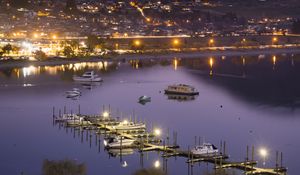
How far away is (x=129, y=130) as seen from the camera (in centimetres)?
1914

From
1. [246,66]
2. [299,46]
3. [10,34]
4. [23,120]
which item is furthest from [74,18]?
[23,120]

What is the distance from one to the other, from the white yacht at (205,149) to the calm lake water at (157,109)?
430 mm

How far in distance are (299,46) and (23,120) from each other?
33035 millimetres

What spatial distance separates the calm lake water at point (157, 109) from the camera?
16984mm

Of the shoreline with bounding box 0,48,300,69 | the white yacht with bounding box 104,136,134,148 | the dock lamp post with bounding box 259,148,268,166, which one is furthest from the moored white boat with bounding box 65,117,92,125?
the shoreline with bounding box 0,48,300,69

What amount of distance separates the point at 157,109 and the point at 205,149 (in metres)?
7.04

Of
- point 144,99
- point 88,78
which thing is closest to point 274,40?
point 88,78

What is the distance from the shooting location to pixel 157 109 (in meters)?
23.8

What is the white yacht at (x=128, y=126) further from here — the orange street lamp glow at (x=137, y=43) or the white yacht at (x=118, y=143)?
the orange street lamp glow at (x=137, y=43)

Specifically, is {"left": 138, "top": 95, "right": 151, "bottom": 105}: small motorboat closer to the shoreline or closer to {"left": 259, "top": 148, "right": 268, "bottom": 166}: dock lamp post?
{"left": 259, "top": 148, "right": 268, "bottom": 166}: dock lamp post

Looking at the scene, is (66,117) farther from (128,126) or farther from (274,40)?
(274,40)

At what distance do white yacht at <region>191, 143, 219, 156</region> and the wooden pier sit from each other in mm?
102

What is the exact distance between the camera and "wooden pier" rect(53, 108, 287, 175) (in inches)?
625

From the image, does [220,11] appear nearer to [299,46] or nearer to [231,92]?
[299,46]
